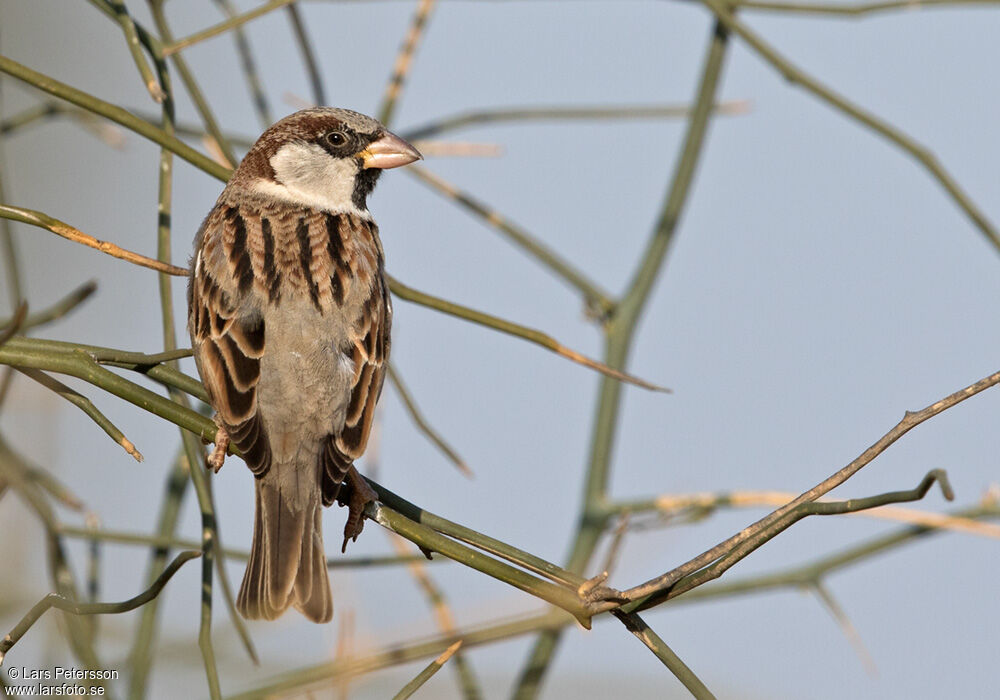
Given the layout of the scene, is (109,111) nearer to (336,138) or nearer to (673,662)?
(673,662)

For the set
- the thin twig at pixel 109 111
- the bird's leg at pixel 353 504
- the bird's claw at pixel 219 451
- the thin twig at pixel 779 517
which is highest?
the thin twig at pixel 109 111

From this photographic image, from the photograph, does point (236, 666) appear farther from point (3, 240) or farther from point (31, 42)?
point (31, 42)

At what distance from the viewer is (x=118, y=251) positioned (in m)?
1.96

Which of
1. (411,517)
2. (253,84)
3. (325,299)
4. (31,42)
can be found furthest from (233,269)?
(31,42)

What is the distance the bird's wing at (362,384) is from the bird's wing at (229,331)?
0.15 metres

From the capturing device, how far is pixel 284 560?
2369mm

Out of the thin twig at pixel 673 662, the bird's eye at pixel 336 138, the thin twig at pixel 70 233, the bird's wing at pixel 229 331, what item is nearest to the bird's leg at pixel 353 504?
the bird's wing at pixel 229 331

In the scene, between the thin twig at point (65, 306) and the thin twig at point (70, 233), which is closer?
the thin twig at point (70, 233)

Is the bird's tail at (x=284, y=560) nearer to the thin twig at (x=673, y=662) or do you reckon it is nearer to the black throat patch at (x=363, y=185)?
the thin twig at (x=673, y=662)

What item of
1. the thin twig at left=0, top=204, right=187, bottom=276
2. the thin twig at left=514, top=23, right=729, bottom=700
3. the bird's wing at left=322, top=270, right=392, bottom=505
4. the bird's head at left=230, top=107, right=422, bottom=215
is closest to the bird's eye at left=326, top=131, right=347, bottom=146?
the bird's head at left=230, top=107, right=422, bottom=215

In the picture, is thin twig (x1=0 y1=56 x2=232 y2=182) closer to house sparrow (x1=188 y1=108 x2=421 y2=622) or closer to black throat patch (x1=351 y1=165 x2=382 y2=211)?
house sparrow (x1=188 y1=108 x2=421 y2=622)

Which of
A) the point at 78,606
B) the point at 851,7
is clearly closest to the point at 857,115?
the point at 851,7

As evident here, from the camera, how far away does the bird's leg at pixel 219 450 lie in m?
2.50

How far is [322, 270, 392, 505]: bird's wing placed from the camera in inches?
100
